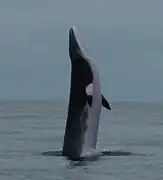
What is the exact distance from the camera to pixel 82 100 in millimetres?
24453

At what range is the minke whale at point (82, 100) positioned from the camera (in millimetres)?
23891

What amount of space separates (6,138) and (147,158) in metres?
13.0

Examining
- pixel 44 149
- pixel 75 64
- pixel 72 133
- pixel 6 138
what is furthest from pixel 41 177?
pixel 6 138

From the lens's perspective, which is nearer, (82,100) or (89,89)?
(89,89)

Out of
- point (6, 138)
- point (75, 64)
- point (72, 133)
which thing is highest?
point (75, 64)

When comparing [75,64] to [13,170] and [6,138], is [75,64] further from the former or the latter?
[6,138]

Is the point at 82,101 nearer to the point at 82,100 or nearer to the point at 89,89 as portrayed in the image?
the point at 82,100

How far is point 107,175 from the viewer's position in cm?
2420

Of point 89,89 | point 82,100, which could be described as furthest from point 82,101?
point 89,89

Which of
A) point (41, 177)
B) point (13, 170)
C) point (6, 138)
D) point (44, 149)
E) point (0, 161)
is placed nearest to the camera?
point (41, 177)

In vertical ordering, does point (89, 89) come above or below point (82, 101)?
above

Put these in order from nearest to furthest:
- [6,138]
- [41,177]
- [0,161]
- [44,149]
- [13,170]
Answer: [41,177]
[13,170]
[0,161]
[44,149]
[6,138]

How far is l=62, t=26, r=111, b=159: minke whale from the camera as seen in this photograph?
23891 millimetres

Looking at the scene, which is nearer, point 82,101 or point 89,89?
point 89,89
